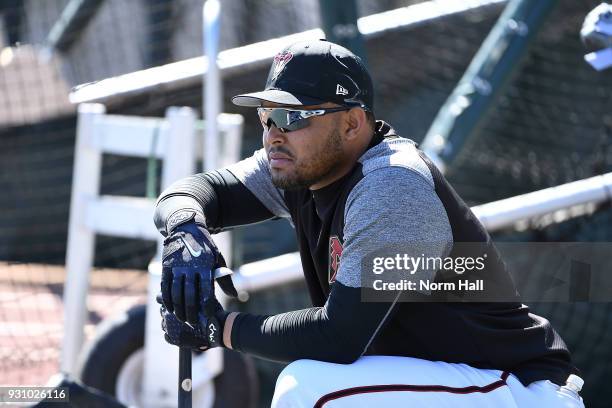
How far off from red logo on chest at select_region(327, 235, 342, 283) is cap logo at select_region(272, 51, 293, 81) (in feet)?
1.36

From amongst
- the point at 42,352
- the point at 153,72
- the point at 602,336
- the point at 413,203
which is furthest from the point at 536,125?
the point at 413,203

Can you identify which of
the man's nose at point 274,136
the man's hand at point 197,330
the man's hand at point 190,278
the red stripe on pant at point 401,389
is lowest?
the red stripe on pant at point 401,389

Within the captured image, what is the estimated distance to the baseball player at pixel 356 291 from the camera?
2.04 m

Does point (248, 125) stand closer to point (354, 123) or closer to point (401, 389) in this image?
point (354, 123)

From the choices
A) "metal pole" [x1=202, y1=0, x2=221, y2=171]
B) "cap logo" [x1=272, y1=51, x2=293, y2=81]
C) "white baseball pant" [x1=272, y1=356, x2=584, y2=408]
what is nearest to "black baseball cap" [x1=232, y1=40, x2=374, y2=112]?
"cap logo" [x1=272, y1=51, x2=293, y2=81]

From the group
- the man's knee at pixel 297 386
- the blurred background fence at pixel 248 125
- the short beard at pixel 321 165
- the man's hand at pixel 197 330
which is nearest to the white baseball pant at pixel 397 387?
the man's knee at pixel 297 386

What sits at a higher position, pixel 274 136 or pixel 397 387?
pixel 274 136

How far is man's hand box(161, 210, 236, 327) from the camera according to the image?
6.97 ft

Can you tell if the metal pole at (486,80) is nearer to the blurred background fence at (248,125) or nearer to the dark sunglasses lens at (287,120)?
the blurred background fence at (248,125)

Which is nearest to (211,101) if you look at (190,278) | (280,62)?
(280,62)

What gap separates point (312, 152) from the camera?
2.25 metres

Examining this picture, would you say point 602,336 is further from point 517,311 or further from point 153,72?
point 153,72

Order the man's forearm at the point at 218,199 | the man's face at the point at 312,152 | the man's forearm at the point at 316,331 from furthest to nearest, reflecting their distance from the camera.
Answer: the man's forearm at the point at 218,199, the man's face at the point at 312,152, the man's forearm at the point at 316,331

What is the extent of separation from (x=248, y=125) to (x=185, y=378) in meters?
3.24
